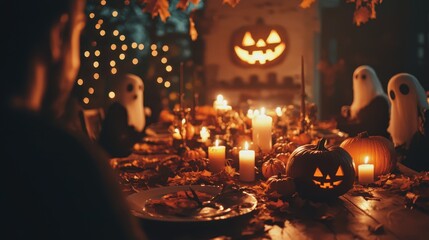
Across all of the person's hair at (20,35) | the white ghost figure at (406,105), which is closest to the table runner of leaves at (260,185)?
the person's hair at (20,35)

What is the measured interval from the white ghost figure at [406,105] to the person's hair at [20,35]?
436 cm

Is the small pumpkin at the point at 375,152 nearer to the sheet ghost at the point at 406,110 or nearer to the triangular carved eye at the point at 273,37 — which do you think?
the sheet ghost at the point at 406,110

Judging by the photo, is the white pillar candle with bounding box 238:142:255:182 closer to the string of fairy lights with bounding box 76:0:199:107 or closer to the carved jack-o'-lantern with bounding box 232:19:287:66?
the carved jack-o'-lantern with bounding box 232:19:287:66

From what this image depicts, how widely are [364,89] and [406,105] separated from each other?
0.97 meters

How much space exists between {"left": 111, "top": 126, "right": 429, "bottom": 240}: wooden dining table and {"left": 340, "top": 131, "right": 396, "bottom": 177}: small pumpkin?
0.64ft

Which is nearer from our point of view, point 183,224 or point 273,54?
point 183,224

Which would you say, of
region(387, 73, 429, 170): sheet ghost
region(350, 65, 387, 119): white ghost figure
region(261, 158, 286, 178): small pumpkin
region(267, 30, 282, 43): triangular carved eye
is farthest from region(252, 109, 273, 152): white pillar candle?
region(267, 30, 282, 43): triangular carved eye

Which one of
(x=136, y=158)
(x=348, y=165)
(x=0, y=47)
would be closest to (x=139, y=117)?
(x=136, y=158)

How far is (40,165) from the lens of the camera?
3.04 feet

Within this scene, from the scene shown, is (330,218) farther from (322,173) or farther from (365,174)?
(365,174)

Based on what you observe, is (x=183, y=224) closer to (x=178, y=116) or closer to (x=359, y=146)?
(x=359, y=146)

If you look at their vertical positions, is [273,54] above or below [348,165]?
above

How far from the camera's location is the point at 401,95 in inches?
198

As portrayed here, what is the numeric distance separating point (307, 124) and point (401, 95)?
153 cm
